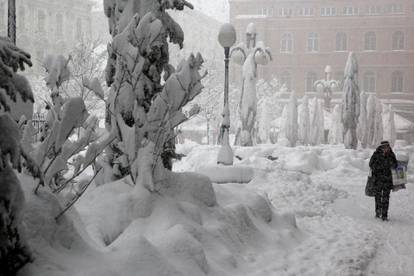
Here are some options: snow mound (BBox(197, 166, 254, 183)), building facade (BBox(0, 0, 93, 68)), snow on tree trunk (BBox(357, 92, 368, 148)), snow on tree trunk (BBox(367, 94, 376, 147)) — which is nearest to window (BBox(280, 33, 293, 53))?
building facade (BBox(0, 0, 93, 68))

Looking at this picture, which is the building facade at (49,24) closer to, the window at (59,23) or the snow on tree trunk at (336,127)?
the window at (59,23)

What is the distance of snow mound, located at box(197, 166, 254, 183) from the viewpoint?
11508 millimetres

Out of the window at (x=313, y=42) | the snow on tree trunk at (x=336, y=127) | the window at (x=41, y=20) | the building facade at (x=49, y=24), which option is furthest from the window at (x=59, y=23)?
the snow on tree trunk at (x=336, y=127)

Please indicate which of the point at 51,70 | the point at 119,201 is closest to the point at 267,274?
the point at 119,201

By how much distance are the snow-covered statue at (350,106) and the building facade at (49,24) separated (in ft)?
96.2

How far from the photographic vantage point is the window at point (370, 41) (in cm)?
6053

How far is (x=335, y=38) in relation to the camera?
202 ft

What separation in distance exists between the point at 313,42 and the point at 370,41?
638cm

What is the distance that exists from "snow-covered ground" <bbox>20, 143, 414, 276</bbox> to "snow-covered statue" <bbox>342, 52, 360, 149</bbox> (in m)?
16.5

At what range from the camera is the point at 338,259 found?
6.48 meters

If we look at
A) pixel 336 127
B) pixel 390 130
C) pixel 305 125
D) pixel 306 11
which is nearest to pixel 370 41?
pixel 306 11

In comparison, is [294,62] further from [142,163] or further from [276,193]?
[142,163]

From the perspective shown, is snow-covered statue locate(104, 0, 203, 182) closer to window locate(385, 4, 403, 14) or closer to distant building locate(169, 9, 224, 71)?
window locate(385, 4, 403, 14)

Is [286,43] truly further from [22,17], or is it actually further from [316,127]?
[22,17]
